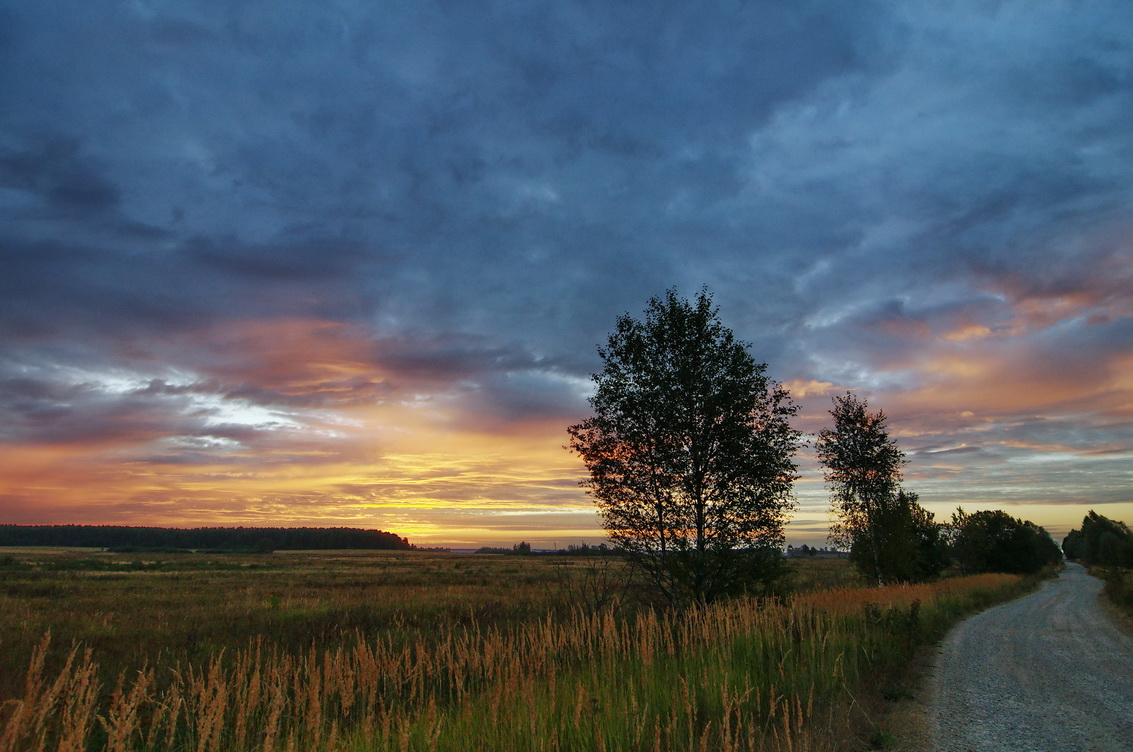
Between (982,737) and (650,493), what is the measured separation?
1020 cm

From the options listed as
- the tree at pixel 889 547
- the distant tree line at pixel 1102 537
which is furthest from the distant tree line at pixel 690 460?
the distant tree line at pixel 1102 537

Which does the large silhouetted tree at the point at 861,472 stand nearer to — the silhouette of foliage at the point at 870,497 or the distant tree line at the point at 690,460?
the silhouette of foliage at the point at 870,497

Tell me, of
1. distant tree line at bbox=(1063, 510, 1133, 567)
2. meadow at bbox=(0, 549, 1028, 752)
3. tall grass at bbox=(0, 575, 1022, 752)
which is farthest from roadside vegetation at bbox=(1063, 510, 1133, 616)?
tall grass at bbox=(0, 575, 1022, 752)

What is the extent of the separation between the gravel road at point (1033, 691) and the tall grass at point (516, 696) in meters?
1.21

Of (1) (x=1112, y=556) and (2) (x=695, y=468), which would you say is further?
(1) (x=1112, y=556)

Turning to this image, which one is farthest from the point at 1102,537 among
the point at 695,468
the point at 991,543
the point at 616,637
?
the point at 616,637

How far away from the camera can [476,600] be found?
28234 millimetres

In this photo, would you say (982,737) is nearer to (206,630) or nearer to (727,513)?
(727,513)

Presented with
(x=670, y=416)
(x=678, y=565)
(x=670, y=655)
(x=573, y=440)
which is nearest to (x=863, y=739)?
(x=670, y=655)

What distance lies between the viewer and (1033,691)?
35.3 ft

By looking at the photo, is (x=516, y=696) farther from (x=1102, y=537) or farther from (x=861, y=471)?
(x=1102, y=537)

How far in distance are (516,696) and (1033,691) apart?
10721mm

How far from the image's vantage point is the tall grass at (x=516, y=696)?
462 cm

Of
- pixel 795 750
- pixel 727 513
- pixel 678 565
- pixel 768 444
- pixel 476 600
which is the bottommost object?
pixel 476 600
